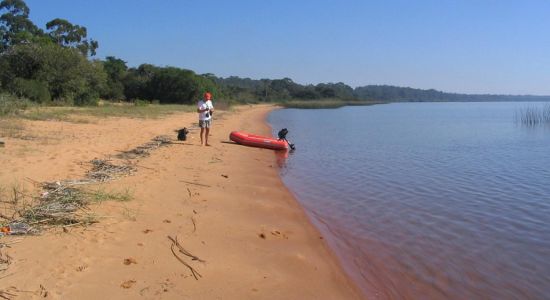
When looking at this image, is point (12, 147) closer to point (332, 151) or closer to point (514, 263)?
point (514, 263)

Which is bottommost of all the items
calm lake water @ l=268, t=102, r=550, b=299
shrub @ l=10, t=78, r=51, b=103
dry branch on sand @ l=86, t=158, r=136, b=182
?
calm lake water @ l=268, t=102, r=550, b=299

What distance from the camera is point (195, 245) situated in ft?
16.5

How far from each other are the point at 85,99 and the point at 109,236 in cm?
2767

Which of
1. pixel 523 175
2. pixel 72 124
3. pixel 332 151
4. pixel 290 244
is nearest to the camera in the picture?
pixel 290 244

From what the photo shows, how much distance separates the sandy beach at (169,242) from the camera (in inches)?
153

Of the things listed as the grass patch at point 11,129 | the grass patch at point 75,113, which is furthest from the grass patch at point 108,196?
the grass patch at point 75,113

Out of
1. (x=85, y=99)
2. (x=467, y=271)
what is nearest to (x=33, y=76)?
(x=85, y=99)

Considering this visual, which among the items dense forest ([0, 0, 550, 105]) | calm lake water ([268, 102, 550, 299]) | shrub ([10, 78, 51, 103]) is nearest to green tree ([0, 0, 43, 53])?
dense forest ([0, 0, 550, 105])

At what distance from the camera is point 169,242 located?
497 cm

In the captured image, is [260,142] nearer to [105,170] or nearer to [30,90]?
[105,170]

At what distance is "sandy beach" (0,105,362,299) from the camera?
3.88m

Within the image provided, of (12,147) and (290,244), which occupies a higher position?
(12,147)

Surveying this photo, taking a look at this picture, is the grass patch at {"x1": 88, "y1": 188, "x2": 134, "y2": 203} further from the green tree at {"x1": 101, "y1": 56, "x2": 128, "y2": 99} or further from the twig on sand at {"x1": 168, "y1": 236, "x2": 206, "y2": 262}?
the green tree at {"x1": 101, "y1": 56, "x2": 128, "y2": 99}

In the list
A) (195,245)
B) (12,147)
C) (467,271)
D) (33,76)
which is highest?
(33,76)
